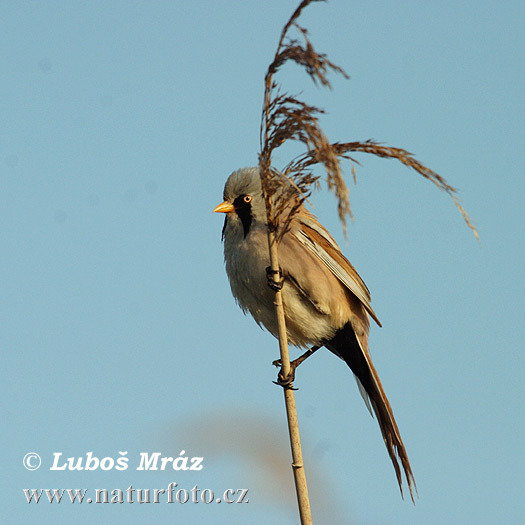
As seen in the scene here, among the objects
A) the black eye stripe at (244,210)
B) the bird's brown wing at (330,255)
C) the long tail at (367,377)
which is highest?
the black eye stripe at (244,210)

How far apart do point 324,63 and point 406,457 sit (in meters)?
2.51

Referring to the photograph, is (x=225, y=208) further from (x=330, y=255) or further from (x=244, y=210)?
(x=330, y=255)

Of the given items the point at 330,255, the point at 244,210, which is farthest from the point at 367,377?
the point at 244,210

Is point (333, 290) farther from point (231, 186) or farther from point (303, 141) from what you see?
point (303, 141)

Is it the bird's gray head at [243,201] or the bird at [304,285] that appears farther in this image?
the bird's gray head at [243,201]

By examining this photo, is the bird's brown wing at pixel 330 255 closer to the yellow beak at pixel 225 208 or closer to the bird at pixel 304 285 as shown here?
the bird at pixel 304 285

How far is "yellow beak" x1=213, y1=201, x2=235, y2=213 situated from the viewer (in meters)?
4.61

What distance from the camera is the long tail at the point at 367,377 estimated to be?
14.5 ft

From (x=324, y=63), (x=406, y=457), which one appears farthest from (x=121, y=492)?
(x=324, y=63)

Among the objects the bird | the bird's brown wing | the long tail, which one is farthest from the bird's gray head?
the long tail

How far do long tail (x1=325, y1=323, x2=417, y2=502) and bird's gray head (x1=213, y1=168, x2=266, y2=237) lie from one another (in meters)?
0.97

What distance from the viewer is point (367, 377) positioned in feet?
16.0

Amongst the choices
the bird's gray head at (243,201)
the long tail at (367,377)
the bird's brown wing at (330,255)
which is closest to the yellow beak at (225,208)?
the bird's gray head at (243,201)

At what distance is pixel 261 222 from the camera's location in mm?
4523
